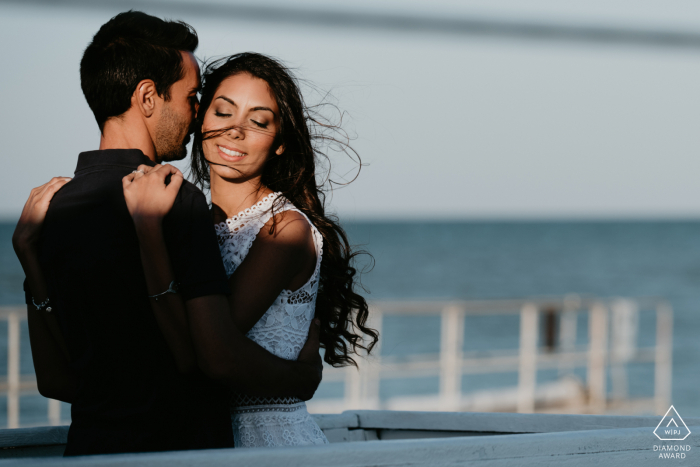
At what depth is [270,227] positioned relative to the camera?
5.85ft

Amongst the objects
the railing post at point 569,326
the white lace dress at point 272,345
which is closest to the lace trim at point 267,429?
the white lace dress at point 272,345

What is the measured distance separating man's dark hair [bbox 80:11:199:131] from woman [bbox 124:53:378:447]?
0.71ft

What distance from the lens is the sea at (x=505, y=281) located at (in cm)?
1299

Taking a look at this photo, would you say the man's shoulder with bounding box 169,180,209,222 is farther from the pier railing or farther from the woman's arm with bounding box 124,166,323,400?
the pier railing

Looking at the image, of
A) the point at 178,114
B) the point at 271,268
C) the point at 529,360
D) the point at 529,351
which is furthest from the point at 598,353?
the point at 178,114

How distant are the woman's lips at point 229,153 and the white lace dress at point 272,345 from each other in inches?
7.7

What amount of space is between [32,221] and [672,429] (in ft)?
5.40

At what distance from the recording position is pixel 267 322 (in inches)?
70.2

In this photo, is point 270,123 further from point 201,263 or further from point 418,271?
point 418,271

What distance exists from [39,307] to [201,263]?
495 millimetres

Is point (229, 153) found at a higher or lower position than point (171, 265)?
higher

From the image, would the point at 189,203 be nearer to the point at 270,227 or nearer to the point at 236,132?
the point at 270,227

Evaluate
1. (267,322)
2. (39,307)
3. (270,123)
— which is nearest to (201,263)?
(267,322)

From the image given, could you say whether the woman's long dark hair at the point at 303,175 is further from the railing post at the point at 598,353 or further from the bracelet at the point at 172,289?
the railing post at the point at 598,353
